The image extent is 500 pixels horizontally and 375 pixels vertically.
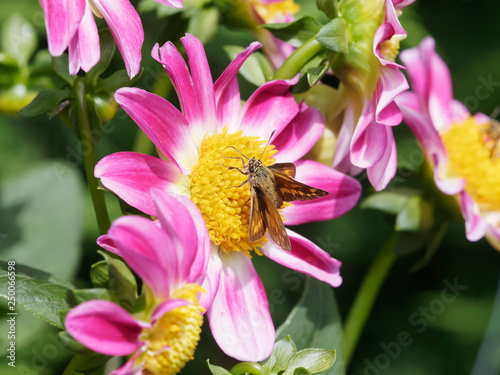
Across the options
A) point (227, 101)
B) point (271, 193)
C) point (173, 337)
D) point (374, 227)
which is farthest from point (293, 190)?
point (374, 227)

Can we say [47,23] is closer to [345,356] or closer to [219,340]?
[219,340]

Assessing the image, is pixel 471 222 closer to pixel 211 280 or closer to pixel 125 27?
pixel 211 280

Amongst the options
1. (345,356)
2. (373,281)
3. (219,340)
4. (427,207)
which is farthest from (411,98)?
(219,340)

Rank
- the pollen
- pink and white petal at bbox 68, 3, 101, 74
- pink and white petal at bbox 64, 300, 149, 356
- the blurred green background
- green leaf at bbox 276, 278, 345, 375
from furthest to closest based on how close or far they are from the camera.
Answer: the blurred green background, green leaf at bbox 276, 278, 345, 375, the pollen, pink and white petal at bbox 68, 3, 101, 74, pink and white petal at bbox 64, 300, 149, 356

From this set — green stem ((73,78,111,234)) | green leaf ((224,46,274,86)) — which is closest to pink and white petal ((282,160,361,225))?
green leaf ((224,46,274,86))

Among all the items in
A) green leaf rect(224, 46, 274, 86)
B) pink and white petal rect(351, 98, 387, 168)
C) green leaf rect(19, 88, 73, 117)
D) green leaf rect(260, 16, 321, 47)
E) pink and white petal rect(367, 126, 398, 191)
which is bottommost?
pink and white petal rect(367, 126, 398, 191)

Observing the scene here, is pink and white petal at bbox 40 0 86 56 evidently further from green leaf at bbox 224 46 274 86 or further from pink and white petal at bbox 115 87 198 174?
green leaf at bbox 224 46 274 86

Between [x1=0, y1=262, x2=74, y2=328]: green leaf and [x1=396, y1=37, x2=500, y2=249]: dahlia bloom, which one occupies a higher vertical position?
[x1=396, y1=37, x2=500, y2=249]: dahlia bloom
